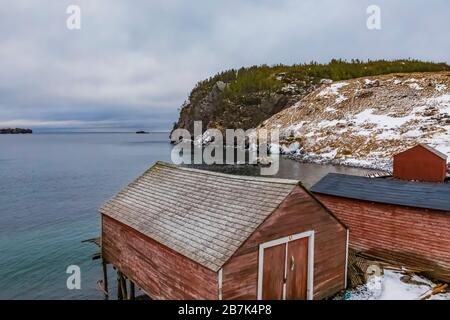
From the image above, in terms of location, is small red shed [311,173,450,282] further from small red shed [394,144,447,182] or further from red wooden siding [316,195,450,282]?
small red shed [394,144,447,182]

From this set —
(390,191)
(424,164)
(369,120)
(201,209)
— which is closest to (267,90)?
(369,120)

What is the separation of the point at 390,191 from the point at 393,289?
19.4ft

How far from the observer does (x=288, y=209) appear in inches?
469

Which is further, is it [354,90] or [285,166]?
[354,90]

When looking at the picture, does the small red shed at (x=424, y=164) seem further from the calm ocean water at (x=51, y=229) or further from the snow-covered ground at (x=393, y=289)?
the calm ocean water at (x=51, y=229)

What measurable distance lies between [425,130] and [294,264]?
72476 millimetres

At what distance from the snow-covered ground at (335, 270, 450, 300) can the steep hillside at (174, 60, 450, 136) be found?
→ 376 ft

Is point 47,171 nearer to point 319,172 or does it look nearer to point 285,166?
point 285,166

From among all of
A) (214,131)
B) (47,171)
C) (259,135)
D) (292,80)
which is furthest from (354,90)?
(47,171)

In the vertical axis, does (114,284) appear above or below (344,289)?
below

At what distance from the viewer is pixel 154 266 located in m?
13.5

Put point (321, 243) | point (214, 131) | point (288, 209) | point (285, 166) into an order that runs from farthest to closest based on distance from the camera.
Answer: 1. point (214, 131)
2. point (285, 166)
3. point (321, 243)
4. point (288, 209)

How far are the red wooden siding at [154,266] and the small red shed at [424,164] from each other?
81.1ft

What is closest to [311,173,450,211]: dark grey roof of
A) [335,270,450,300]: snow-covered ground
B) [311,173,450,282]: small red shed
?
[311,173,450,282]: small red shed
